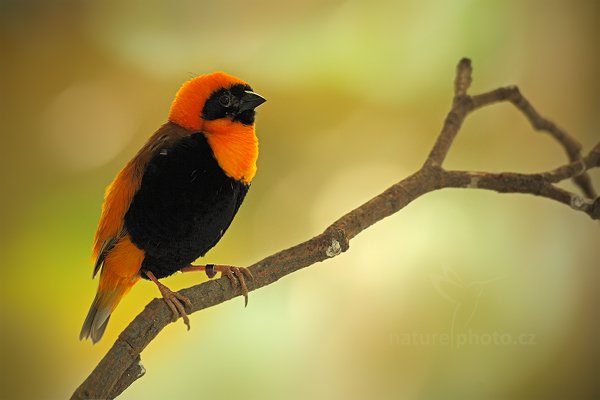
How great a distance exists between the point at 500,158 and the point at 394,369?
56cm

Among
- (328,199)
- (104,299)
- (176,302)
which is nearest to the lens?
(176,302)

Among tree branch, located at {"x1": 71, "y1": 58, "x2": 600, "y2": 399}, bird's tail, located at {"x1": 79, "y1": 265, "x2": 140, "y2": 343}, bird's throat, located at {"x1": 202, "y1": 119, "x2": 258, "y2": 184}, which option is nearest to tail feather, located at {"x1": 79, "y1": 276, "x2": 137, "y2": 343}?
bird's tail, located at {"x1": 79, "y1": 265, "x2": 140, "y2": 343}

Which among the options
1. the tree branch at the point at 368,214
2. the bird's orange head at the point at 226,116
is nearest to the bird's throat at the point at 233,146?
the bird's orange head at the point at 226,116

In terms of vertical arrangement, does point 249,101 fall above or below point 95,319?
above

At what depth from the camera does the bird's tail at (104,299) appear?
3.42 ft

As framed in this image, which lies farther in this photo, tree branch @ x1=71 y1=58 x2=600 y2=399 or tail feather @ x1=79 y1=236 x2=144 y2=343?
tail feather @ x1=79 y1=236 x2=144 y2=343

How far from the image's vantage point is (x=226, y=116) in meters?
1.03

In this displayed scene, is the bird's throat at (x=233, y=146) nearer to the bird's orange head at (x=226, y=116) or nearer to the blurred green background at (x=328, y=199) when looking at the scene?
the bird's orange head at (x=226, y=116)

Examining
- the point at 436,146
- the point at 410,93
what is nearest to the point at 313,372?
the point at 436,146

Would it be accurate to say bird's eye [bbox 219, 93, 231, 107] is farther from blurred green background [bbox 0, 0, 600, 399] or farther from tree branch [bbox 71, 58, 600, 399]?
blurred green background [bbox 0, 0, 600, 399]

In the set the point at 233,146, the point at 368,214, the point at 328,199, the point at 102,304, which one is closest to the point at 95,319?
the point at 102,304

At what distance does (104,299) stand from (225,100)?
0.36 metres

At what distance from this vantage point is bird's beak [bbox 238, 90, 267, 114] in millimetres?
1014

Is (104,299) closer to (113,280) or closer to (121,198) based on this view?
(113,280)
